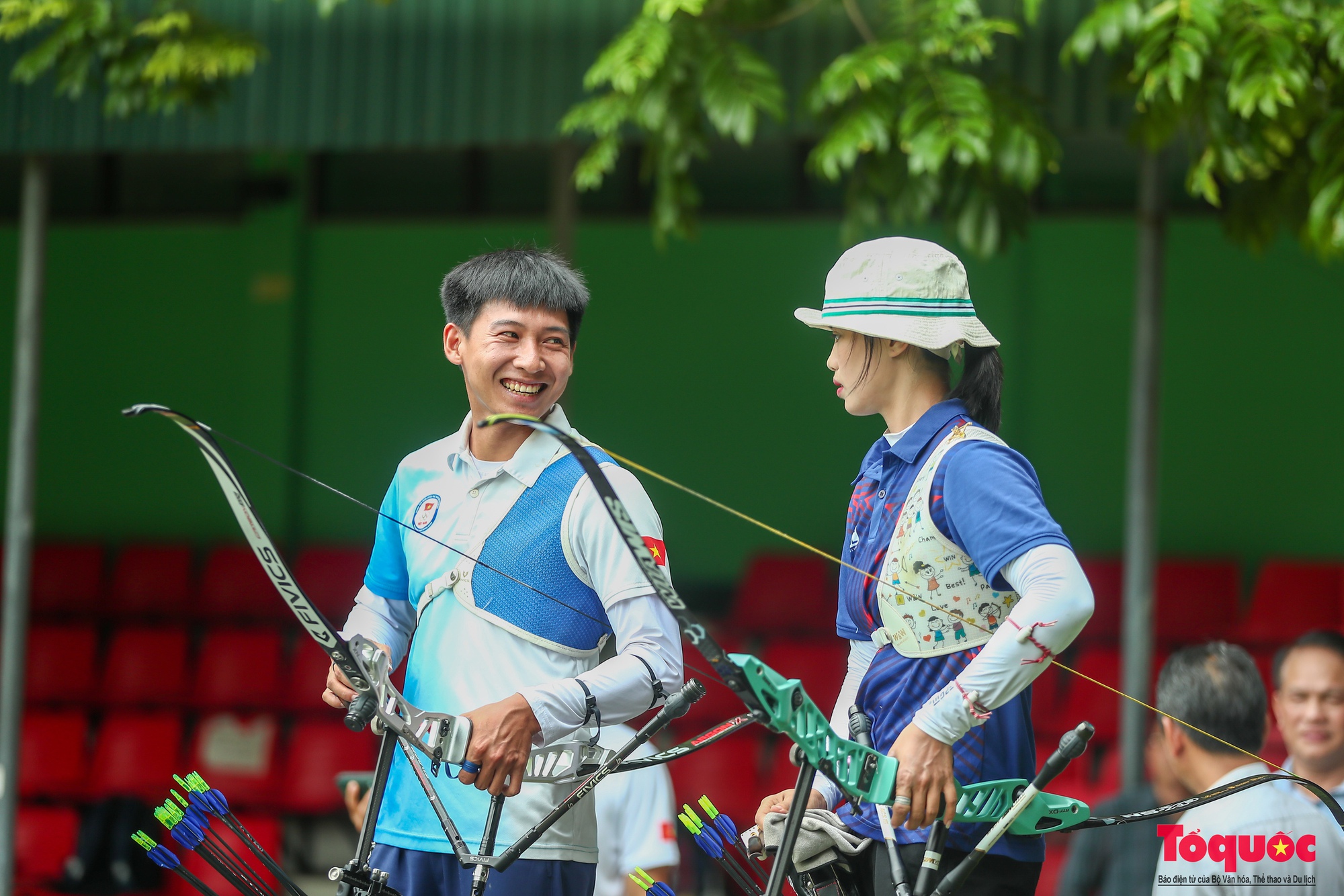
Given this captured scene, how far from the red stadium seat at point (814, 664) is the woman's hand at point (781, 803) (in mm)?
3645

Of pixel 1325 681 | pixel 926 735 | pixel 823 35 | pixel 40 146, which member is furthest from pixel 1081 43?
pixel 40 146

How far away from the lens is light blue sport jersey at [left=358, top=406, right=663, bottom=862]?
1823mm

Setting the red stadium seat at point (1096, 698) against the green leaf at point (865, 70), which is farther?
the red stadium seat at point (1096, 698)

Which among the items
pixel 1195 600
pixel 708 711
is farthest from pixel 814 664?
pixel 1195 600

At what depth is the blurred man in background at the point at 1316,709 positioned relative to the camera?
270 cm

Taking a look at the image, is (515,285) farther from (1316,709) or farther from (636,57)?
(636,57)

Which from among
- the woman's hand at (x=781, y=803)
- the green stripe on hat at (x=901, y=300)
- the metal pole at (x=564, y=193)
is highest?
the metal pole at (x=564, y=193)

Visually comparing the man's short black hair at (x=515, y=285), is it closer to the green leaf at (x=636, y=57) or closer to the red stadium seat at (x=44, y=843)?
the green leaf at (x=636, y=57)

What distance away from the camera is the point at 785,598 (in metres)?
6.11

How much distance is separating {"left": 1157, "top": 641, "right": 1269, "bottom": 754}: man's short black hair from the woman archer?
75 centimetres

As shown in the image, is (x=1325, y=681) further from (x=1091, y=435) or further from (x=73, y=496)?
(x=73, y=496)

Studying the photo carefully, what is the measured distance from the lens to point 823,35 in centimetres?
400

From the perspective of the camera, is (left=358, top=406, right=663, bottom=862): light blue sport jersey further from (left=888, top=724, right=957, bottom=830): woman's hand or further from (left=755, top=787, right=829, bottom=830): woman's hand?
(left=888, top=724, right=957, bottom=830): woman's hand

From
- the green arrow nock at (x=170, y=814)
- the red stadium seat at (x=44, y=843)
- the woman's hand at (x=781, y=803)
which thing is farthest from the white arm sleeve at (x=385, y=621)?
the red stadium seat at (x=44, y=843)
